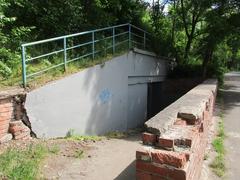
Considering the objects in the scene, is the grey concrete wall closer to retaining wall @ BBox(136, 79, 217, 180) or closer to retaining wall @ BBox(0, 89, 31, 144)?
retaining wall @ BBox(0, 89, 31, 144)

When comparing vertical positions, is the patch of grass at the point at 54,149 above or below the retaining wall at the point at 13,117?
below

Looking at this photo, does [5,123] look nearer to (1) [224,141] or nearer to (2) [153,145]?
(2) [153,145]

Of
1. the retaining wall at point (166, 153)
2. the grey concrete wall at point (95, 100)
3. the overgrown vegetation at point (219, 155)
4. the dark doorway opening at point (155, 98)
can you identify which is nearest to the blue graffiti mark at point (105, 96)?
the grey concrete wall at point (95, 100)

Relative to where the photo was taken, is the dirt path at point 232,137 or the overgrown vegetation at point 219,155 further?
the dirt path at point 232,137

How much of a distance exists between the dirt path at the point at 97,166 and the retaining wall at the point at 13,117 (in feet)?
3.93

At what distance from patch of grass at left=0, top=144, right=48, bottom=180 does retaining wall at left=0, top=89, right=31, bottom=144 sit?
0.60 m

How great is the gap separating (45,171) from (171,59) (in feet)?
45.8

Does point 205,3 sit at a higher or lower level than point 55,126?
higher

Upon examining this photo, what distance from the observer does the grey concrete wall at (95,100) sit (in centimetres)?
711

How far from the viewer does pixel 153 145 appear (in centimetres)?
350

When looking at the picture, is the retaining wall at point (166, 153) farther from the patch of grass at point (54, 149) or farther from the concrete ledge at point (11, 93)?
the concrete ledge at point (11, 93)

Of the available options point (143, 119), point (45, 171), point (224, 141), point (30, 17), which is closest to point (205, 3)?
point (143, 119)

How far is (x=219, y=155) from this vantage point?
6047 millimetres

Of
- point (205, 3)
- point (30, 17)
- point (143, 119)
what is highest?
point (205, 3)
